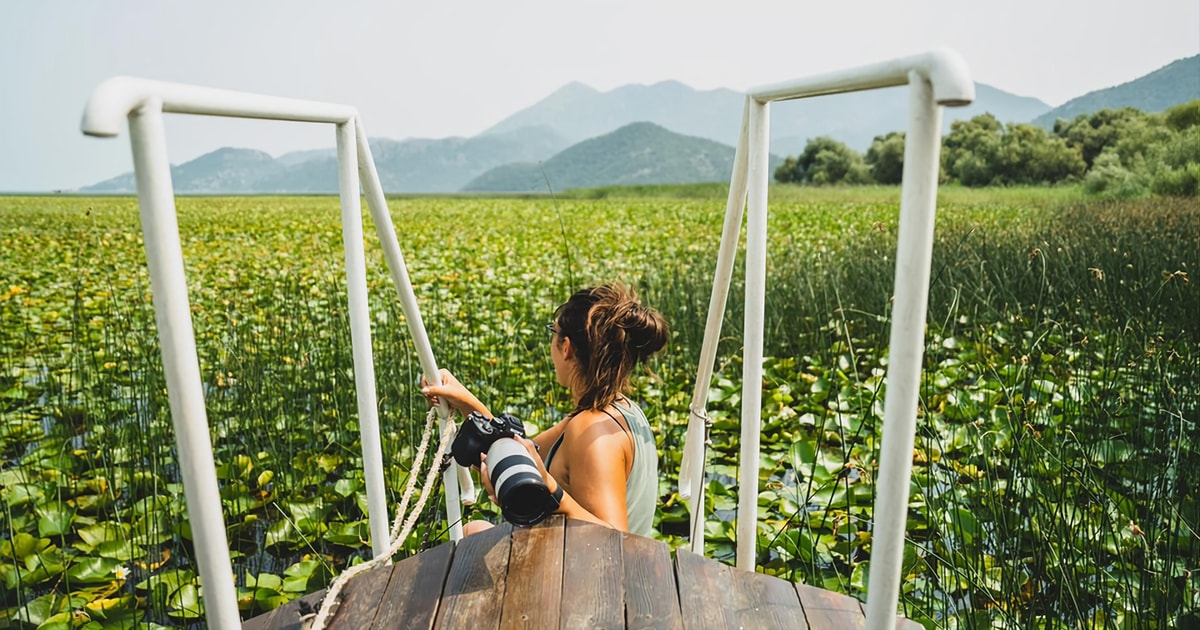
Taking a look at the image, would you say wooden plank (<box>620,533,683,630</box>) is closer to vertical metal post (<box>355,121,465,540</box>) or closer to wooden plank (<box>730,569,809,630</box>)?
wooden plank (<box>730,569,809,630</box>)

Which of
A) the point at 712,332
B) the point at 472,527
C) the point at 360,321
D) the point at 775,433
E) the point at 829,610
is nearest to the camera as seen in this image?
the point at 829,610

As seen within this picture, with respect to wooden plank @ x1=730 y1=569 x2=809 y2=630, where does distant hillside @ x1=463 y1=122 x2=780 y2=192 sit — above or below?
above

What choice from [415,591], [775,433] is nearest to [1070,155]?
[775,433]

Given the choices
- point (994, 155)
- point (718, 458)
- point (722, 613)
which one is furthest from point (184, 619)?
point (994, 155)

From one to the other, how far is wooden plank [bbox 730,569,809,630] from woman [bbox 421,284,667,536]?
1.30ft

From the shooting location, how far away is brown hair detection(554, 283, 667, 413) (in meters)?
1.64

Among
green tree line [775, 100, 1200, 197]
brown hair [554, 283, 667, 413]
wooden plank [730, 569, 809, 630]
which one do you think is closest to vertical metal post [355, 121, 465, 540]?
brown hair [554, 283, 667, 413]

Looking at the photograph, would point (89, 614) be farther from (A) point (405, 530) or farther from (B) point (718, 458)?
(B) point (718, 458)

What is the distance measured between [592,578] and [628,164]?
14926 cm

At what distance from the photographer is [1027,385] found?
83.4 inches

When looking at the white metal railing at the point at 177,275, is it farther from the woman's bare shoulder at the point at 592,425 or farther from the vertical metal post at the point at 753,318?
the woman's bare shoulder at the point at 592,425

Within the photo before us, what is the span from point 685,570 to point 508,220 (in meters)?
11.7

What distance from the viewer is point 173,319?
0.59m

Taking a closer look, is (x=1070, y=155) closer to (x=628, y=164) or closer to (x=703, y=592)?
(x=703, y=592)
